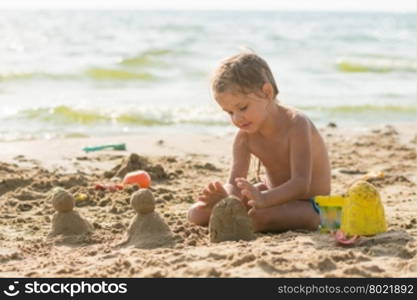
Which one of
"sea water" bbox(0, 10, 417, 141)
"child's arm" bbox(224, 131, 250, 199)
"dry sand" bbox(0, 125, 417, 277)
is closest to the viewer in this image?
"dry sand" bbox(0, 125, 417, 277)

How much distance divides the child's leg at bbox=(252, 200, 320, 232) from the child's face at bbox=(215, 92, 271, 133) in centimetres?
48

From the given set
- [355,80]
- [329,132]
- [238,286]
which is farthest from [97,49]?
[238,286]

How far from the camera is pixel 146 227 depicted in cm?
404

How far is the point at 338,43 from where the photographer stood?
28.2 m

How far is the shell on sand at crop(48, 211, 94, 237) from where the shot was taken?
431 centimetres

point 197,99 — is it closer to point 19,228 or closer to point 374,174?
point 374,174

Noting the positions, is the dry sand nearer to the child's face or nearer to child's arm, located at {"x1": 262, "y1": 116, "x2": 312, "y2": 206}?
child's arm, located at {"x1": 262, "y1": 116, "x2": 312, "y2": 206}

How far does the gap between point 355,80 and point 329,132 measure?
6.97 metres

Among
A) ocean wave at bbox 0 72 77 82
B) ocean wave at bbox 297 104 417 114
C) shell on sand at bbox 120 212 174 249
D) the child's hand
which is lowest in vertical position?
shell on sand at bbox 120 212 174 249

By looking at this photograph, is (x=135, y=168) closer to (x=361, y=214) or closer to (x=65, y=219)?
(x=65, y=219)

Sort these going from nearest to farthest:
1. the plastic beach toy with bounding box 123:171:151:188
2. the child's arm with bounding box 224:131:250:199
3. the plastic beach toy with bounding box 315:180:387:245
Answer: the plastic beach toy with bounding box 315:180:387:245 → the child's arm with bounding box 224:131:250:199 → the plastic beach toy with bounding box 123:171:151:188

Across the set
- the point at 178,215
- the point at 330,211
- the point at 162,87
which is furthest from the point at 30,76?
the point at 330,211

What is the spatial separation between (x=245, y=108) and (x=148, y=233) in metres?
0.90

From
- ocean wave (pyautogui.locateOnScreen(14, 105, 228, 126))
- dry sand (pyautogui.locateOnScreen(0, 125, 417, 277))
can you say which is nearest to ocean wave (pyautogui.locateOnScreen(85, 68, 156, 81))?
ocean wave (pyautogui.locateOnScreen(14, 105, 228, 126))
